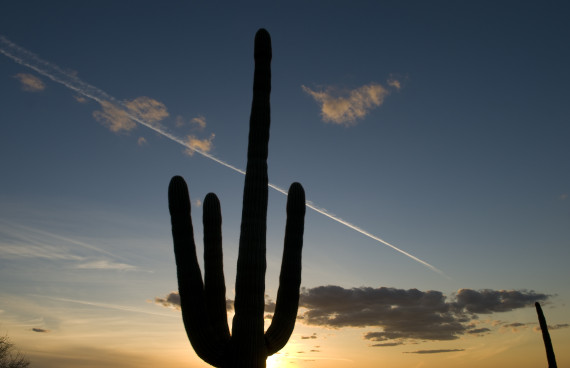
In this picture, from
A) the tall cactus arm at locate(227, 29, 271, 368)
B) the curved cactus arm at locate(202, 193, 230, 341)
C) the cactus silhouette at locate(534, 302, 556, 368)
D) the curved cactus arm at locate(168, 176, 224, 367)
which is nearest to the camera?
the tall cactus arm at locate(227, 29, 271, 368)

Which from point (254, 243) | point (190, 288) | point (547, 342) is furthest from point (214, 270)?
point (547, 342)

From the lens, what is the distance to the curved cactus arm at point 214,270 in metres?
9.14

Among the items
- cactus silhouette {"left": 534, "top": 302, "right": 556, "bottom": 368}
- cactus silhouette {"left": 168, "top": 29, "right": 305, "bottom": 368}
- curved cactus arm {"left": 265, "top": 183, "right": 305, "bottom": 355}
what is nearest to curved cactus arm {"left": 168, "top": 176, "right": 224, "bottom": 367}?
cactus silhouette {"left": 168, "top": 29, "right": 305, "bottom": 368}

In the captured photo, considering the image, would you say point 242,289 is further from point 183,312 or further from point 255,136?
point 255,136

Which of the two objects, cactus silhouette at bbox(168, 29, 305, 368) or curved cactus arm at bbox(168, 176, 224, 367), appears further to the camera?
curved cactus arm at bbox(168, 176, 224, 367)

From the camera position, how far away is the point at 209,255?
9.47 m

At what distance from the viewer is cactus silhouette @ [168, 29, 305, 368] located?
28.6ft

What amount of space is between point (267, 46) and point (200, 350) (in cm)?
729

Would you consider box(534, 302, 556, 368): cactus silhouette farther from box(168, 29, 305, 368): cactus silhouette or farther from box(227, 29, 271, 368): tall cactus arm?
box(227, 29, 271, 368): tall cactus arm

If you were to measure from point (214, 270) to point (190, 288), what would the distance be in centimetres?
66

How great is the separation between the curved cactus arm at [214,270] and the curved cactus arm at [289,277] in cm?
109

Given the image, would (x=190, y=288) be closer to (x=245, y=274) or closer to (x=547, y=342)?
(x=245, y=274)

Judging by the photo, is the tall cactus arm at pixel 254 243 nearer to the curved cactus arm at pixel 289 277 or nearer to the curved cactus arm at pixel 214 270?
the curved cactus arm at pixel 214 270

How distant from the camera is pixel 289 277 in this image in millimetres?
9953
